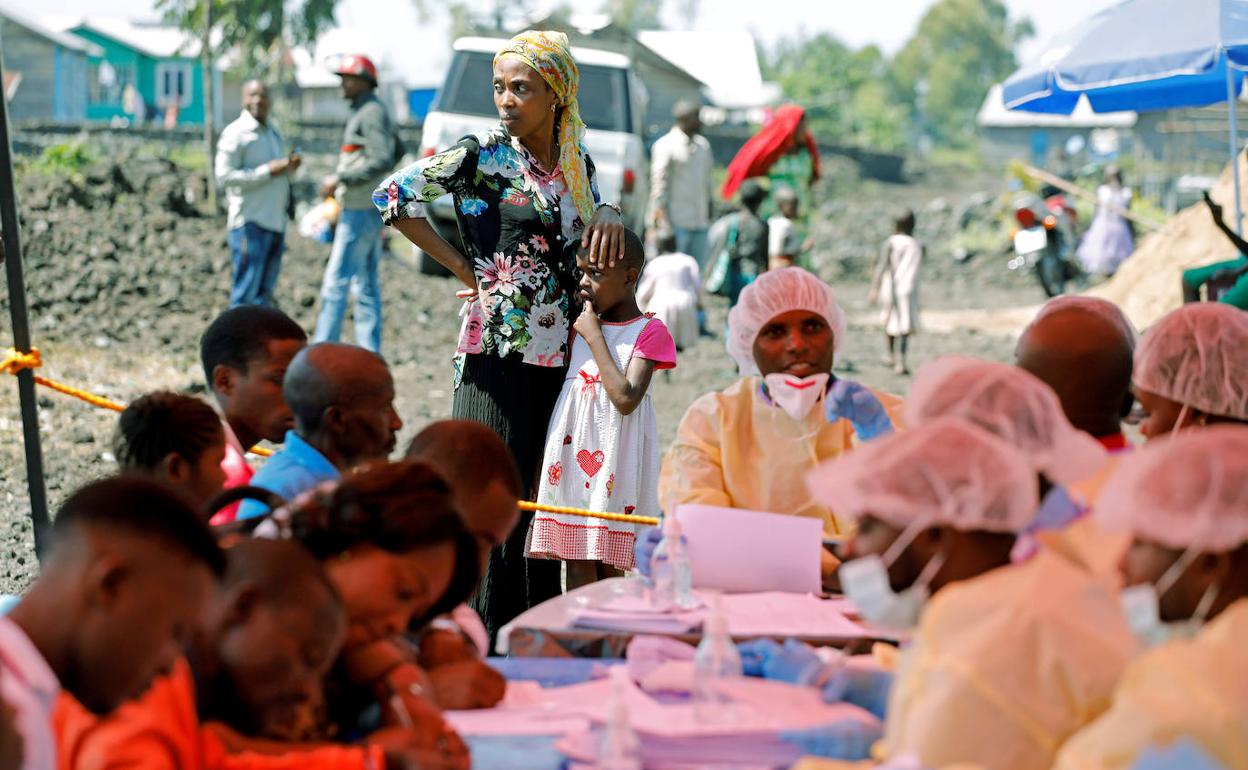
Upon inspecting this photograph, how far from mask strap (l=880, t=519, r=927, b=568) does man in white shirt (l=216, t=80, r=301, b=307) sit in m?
9.00

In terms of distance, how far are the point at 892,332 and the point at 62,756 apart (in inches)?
491

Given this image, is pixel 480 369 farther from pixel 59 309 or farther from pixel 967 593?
pixel 59 309

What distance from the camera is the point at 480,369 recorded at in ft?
17.6

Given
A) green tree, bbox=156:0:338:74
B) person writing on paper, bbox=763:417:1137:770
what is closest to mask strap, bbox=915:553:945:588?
person writing on paper, bbox=763:417:1137:770

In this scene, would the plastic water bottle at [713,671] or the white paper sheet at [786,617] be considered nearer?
the plastic water bottle at [713,671]

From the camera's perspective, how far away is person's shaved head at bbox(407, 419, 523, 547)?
3494mm

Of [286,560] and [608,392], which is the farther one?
[608,392]

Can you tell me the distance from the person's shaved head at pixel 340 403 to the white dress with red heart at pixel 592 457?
148 cm

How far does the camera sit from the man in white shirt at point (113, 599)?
2.22m

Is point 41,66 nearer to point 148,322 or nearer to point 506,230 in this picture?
point 148,322

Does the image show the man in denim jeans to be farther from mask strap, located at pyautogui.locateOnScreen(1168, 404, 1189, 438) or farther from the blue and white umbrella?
mask strap, located at pyautogui.locateOnScreen(1168, 404, 1189, 438)

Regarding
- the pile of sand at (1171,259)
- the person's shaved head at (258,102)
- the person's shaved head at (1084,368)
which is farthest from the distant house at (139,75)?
the person's shaved head at (1084,368)

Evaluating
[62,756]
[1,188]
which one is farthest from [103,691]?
[1,188]

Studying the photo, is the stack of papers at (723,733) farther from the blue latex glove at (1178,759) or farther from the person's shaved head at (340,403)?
the person's shaved head at (340,403)
